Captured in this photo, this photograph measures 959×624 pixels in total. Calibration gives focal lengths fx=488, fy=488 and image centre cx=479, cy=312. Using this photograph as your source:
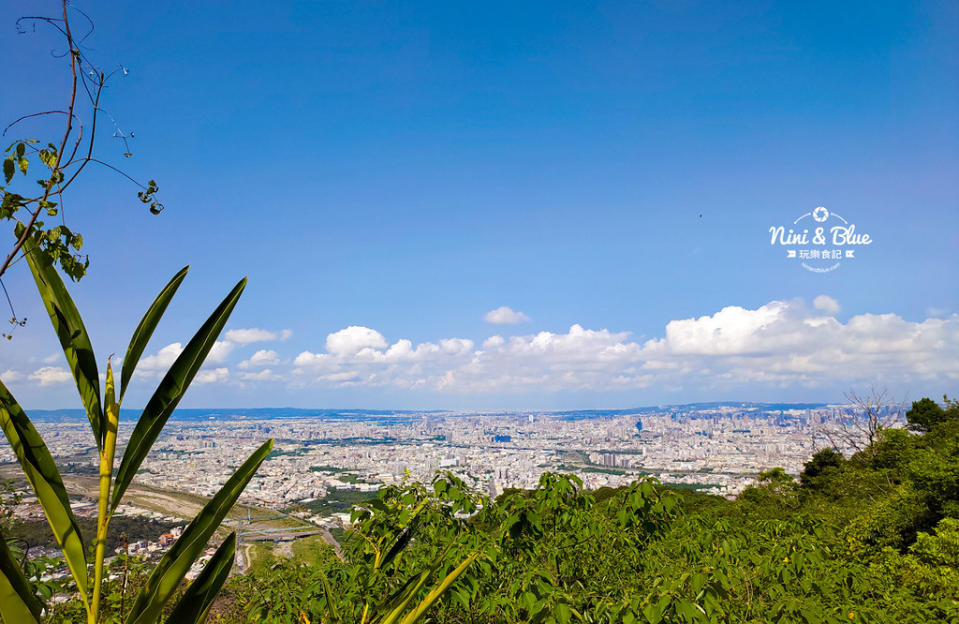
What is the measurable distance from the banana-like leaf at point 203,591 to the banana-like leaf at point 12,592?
191mm

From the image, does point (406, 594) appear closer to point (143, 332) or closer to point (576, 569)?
point (143, 332)

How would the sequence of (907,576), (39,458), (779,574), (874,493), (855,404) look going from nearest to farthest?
(39,458)
(779,574)
(907,576)
(874,493)
(855,404)

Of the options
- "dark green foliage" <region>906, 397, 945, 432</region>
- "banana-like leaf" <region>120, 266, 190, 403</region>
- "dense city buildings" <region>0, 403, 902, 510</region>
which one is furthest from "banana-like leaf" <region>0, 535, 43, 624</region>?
"dark green foliage" <region>906, 397, 945, 432</region>

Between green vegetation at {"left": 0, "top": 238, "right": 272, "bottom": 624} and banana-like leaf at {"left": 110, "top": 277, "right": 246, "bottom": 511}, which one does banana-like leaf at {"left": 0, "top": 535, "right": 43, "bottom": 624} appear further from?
banana-like leaf at {"left": 110, "top": 277, "right": 246, "bottom": 511}

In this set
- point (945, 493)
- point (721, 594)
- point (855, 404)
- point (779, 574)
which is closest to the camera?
point (721, 594)

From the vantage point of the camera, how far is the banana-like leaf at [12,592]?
2.12 feet

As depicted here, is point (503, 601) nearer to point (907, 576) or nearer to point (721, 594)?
point (721, 594)

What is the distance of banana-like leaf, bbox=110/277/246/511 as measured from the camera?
79 centimetres

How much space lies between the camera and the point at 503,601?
230cm

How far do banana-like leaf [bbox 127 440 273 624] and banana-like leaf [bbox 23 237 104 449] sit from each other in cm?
20

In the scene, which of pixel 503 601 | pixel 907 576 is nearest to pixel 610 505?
pixel 503 601

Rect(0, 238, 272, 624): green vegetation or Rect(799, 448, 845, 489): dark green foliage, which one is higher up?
Rect(0, 238, 272, 624): green vegetation

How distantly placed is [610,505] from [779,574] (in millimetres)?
1086

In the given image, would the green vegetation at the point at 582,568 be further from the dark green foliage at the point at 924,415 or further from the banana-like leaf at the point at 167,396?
the dark green foliage at the point at 924,415
